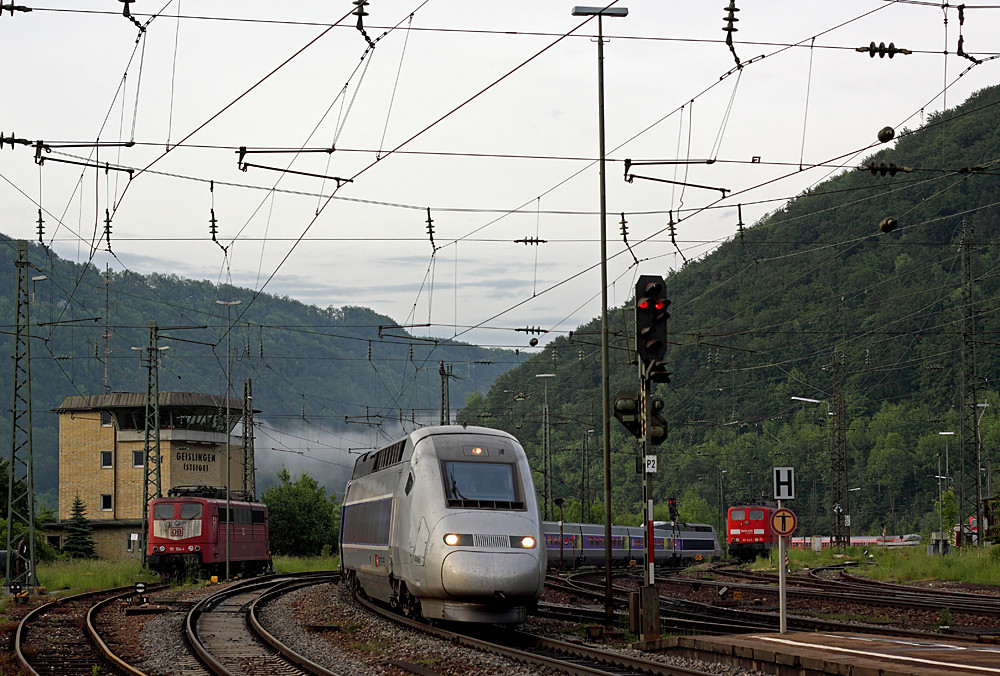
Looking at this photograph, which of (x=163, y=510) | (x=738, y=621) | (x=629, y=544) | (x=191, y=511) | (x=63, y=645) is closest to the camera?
(x=63, y=645)

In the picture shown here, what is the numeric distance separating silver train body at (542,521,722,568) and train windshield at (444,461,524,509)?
3591 centimetres

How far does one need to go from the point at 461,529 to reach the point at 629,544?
4629cm

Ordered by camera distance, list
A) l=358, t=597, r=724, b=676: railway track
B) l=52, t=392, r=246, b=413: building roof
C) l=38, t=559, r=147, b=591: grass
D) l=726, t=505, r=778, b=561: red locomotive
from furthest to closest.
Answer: l=52, t=392, r=246, b=413: building roof → l=726, t=505, r=778, b=561: red locomotive → l=38, t=559, r=147, b=591: grass → l=358, t=597, r=724, b=676: railway track

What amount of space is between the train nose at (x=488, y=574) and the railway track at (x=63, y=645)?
5506 millimetres

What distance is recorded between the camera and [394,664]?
54.5ft

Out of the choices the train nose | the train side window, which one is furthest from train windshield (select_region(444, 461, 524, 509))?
the train side window

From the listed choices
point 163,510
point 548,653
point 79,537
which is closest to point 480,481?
point 548,653

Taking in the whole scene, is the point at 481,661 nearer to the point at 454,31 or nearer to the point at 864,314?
the point at 454,31

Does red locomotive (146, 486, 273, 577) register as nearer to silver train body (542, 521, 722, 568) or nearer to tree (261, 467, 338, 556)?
silver train body (542, 521, 722, 568)

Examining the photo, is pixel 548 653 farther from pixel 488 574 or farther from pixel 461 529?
pixel 461 529

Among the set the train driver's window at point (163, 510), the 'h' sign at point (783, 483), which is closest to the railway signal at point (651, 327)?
the 'h' sign at point (783, 483)

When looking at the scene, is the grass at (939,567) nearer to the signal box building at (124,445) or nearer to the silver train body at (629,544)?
the silver train body at (629,544)

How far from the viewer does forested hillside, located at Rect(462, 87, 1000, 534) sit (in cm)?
11062

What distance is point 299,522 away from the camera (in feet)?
264
